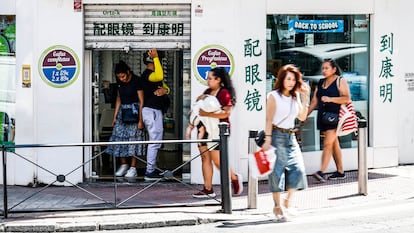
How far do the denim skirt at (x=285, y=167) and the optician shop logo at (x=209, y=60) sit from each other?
10.7 ft

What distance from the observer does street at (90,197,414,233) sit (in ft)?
30.6

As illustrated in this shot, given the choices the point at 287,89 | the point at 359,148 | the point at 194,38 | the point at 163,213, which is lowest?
the point at 163,213

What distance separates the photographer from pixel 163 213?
10242 millimetres

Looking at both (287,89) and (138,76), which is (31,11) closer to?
(138,76)

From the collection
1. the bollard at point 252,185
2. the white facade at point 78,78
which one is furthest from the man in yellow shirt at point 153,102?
the bollard at point 252,185

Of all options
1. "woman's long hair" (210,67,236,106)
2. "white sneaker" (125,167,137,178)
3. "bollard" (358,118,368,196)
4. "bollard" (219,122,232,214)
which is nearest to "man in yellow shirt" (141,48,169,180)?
"white sneaker" (125,167,137,178)

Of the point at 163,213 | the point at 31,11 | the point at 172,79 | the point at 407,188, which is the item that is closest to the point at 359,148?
the point at 407,188

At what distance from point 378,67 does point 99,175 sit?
17.2 feet

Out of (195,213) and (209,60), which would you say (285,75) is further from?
(209,60)

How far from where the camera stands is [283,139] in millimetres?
9906

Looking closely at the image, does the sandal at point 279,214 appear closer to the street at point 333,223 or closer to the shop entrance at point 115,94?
the street at point 333,223

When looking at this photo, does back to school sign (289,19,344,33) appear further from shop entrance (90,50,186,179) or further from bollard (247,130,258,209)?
bollard (247,130,258,209)

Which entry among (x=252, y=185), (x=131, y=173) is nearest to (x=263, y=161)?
(x=252, y=185)

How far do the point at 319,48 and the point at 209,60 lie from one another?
2094 millimetres
